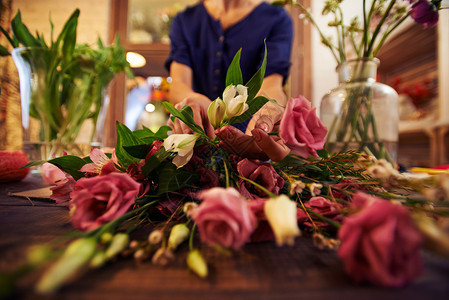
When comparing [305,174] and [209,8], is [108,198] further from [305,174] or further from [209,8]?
[209,8]

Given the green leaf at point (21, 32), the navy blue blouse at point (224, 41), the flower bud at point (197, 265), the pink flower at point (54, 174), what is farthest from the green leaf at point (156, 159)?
the navy blue blouse at point (224, 41)

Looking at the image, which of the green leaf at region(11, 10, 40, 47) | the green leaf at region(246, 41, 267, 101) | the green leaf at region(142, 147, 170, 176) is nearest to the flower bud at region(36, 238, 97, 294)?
the green leaf at region(142, 147, 170, 176)

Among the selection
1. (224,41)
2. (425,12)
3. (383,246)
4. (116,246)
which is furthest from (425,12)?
(224,41)

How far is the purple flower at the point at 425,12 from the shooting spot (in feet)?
1.38

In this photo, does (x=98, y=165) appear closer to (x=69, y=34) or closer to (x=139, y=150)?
(x=139, y=150)

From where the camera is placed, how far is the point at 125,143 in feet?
0.87

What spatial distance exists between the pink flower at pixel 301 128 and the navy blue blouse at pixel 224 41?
2.58ft

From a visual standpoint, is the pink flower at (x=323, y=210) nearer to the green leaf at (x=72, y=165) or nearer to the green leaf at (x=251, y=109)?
the green leaf at (x=251, y=109)

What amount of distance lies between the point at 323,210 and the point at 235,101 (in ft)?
0.47

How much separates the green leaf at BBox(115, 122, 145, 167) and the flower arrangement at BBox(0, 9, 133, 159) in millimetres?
488

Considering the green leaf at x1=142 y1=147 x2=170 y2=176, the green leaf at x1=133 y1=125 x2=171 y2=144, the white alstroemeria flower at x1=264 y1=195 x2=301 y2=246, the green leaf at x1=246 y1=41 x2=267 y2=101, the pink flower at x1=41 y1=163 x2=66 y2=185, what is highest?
the green leaf at x1=246 y1=41 x2=267 y2=101

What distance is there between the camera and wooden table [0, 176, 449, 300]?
133 millimetres

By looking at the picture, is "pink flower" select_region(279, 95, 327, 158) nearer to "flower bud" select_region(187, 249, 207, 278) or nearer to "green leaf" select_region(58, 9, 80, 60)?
"flower bud" select_region(187, 249, 207, 278)

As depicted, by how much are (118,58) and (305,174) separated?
2.21ft
